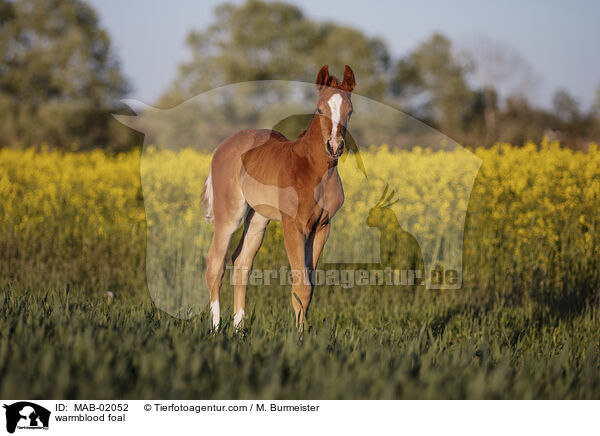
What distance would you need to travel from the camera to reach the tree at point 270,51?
24.1m

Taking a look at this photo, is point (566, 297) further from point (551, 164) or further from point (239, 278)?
point (239, 278)

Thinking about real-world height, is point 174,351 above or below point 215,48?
below

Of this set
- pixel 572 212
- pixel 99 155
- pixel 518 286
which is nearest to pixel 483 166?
pixel 572 212

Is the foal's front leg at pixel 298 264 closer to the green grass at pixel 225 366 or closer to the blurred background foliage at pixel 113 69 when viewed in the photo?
the green grass at pixel 225 366

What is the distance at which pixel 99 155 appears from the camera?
47.2 feet

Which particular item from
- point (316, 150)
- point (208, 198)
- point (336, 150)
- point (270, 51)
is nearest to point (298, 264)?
point (316, 150)

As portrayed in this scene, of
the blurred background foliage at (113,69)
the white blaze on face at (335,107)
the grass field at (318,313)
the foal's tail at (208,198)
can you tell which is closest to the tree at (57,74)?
the blurred background foliage at (113,69)

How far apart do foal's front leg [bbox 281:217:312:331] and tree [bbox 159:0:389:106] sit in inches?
792

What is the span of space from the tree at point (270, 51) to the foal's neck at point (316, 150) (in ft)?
65.6

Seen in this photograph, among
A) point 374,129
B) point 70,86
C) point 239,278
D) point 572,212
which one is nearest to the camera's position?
point 239,278

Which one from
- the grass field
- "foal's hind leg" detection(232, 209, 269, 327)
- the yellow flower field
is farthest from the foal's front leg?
the yellow flower field

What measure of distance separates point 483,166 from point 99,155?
10.4 meters
